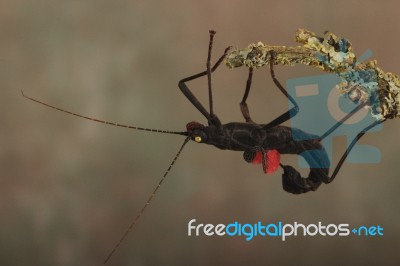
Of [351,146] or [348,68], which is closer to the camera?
[348,68]

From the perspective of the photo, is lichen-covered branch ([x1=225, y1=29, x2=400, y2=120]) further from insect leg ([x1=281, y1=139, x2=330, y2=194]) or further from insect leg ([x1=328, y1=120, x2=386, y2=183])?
insect leg ([x1=281, y1=139, x2=330, y2=194])

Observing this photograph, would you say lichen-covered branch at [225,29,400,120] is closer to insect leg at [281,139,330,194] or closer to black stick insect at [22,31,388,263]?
black stick insect at [22,31,388,263]

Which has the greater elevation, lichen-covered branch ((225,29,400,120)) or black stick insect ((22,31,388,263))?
lichen-covered branch ((225,29,400,120))

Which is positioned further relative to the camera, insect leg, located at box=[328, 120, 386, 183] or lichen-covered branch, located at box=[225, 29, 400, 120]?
insect leg, located at box=[328, 120, 386, 183]

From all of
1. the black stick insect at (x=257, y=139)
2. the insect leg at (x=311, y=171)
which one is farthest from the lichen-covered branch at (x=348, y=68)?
the insect leg at (x=311, y=171)

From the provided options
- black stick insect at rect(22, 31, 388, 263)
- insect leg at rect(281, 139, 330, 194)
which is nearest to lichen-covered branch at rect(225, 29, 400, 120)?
black stick insect at rect(22, 31, 388, 263)

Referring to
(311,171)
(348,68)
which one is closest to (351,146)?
(311,171)

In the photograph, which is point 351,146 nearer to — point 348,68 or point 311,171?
point 311,171

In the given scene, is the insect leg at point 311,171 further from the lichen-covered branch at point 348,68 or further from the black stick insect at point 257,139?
the lichen-covered branch at point 348,68

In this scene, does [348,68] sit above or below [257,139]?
above
